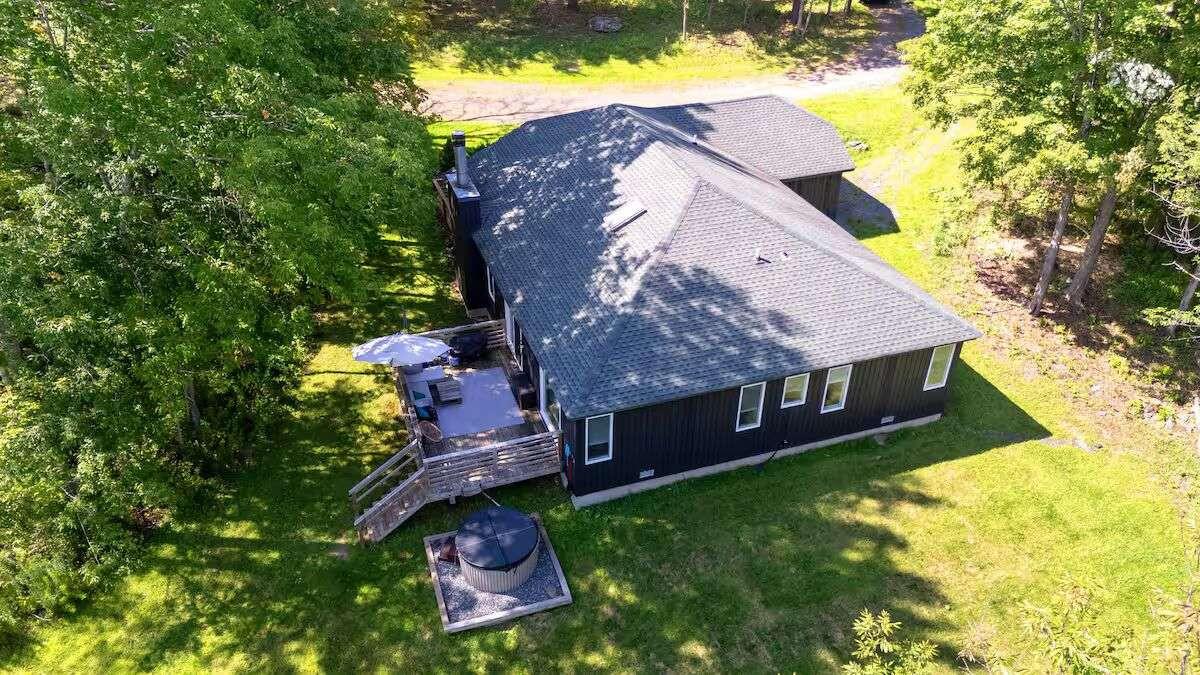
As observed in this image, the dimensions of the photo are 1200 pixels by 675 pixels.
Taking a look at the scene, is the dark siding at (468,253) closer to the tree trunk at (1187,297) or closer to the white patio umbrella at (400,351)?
the white patio umbrella at (400,351)

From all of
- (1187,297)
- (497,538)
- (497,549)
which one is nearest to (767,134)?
(1187,297)

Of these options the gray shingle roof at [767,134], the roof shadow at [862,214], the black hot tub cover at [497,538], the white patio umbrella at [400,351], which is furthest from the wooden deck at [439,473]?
the roof shadow at [862,214]

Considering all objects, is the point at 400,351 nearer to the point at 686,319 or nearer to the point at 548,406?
the point at 548,406

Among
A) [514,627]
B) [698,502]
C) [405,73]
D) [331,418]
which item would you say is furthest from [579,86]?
[514,627]

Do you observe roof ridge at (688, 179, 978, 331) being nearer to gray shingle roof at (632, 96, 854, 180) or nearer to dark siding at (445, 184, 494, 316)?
dark siding at (445, 184, 494, 316)

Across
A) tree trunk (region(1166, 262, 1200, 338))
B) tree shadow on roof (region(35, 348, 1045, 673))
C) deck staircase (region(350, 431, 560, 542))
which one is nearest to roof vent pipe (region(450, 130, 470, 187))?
tree shadow on roof (region(35, 348, 1045, 673))

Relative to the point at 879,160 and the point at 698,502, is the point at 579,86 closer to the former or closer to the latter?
the point at 879,160
